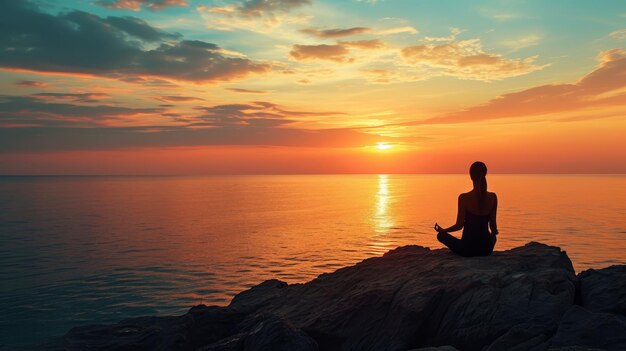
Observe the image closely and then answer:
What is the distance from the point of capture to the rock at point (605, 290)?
11719 millimetres

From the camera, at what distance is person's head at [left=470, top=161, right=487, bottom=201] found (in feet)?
44.0

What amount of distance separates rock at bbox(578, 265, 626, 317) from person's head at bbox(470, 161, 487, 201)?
374cm

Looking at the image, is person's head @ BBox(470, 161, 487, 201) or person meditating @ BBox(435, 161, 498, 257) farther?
person meditating @ BBox(435, 161, 498, 257)

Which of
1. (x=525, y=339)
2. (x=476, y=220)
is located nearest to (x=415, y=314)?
(x=525, y=339)

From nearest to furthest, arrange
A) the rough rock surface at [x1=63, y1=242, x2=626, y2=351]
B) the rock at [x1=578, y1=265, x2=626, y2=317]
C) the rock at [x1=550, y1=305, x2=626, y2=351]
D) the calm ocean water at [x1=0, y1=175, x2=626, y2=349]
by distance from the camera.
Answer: the rock at [x1=550, y1=305, x2=626, y2=351] < the rough rock surface at [x1=63, y1=242, x2=626, y2=351] < the rock at [x1=578, y1=265, x2=626, y2=317] < the calm ocean water at [x1=0, y1=175, x2=626, y2=349]

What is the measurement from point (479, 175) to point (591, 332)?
5.18 m

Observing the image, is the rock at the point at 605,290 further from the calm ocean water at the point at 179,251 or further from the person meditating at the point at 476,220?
the calm ocean water at the point at 179,251

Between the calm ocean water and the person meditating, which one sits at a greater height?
the person meditating

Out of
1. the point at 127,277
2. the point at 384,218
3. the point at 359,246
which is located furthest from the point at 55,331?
the point at 384,218

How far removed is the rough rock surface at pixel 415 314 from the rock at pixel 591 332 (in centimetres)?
2

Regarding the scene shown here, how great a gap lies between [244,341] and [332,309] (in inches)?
115

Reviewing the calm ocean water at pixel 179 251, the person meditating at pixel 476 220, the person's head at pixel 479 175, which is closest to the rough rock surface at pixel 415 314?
the person meditating at pixel 476 220

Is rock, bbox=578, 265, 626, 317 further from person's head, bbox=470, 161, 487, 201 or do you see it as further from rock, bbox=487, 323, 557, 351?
person's head, bbox=470, 161, 487, 201

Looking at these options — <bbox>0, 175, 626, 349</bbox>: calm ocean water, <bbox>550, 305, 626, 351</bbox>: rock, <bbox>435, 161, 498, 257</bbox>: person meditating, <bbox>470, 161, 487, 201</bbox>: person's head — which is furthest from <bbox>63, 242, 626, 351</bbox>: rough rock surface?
<bbox>0, 175, 626, 349</bbox>: calm ocean water
